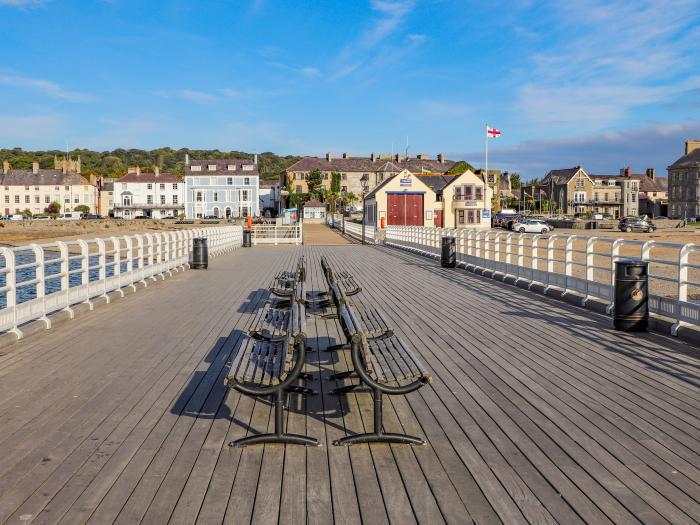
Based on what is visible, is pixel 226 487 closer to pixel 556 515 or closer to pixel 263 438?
pixel 263 438

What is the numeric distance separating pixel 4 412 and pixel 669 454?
5162mm

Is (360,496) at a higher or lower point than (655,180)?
lower

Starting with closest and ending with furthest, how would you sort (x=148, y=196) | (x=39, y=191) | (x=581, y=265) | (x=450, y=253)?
1. (x=581, y=265)
2. (x=450, y=253)
3. (x=148, y=196)
4. (x=39, y=191)

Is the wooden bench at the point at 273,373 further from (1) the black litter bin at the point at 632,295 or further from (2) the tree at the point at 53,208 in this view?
(2) the tree at the point at 53,208

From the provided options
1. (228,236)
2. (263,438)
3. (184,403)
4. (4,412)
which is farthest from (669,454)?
(228,236)

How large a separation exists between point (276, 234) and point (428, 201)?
31.4 metres

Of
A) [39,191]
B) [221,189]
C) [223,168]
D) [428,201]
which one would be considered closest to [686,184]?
[428,201]

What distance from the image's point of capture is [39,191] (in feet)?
405

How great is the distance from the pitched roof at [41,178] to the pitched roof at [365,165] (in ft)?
127

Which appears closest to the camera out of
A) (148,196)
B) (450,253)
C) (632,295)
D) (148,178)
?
(632,295)

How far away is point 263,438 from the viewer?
4957 millimetres

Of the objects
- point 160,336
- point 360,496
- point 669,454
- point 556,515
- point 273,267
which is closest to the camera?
point 556,515

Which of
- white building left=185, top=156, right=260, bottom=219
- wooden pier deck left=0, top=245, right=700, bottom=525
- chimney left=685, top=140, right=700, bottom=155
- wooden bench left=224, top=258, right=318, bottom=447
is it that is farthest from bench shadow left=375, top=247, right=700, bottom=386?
chimney left=685, top=140, right=700, bottom=155

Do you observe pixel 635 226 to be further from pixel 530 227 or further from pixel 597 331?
pixel 597 331
